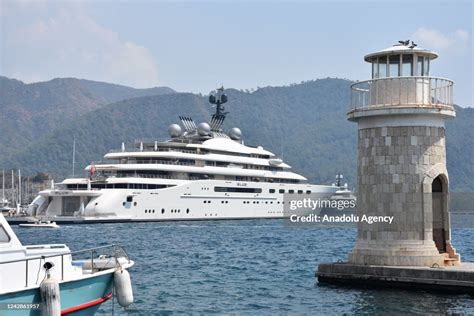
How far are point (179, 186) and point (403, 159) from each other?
64.1 m

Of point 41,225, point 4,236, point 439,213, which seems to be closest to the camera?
point 4,236

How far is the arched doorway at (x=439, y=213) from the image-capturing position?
2392cm

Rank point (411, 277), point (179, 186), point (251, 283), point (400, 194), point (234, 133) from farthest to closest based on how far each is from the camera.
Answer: point (234, 133), point (179, 186), point (251, 283), point (400, 194), point (411, 277)

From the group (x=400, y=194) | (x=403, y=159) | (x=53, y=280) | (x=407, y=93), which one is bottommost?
(x=53, y=280)

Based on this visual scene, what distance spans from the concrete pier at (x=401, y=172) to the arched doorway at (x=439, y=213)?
0.03m

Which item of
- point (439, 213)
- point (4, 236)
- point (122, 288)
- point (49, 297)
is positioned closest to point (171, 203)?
point (439, 213)

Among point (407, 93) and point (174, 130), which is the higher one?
point (174, 130)

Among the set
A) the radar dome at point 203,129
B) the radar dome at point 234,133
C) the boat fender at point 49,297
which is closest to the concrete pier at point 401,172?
the boat fender at point 49,297

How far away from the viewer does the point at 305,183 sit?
359ft

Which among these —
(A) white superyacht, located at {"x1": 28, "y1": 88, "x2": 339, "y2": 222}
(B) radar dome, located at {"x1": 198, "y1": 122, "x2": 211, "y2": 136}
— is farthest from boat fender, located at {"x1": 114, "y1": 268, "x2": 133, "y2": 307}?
(B) radar dome, located at {"x1": 198, "y1": 122, "x2": 211, "y2": 136}

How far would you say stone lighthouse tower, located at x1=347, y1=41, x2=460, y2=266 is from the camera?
22.7 metres

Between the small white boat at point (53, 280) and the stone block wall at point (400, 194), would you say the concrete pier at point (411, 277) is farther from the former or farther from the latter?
the small white boat at point (53, 280)

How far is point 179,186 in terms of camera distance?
8588cm

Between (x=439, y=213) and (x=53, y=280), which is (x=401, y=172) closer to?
(x=439, y=213)
